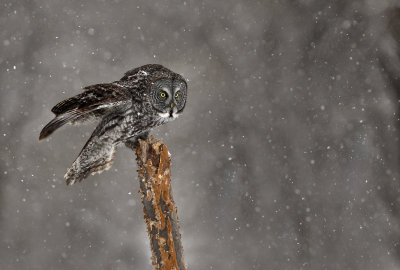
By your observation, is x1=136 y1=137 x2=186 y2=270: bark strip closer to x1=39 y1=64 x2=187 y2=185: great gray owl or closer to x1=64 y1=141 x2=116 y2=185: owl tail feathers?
x1=39 y1=64 x2=187 y2=185: great gray owl

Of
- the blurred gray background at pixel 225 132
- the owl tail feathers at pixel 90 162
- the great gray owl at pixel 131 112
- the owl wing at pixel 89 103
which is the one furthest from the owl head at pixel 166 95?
the blurred gray background at pixel 225 132

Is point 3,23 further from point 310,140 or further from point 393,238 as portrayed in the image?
point 393,238

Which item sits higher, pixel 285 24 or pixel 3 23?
pixel 3 23

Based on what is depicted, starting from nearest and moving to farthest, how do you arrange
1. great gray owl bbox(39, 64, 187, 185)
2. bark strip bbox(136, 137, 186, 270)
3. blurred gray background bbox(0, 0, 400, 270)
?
bark strip bbox(136, 137, 186, 270), great gray owl bbox(39, 64, 187, 185), blurred gray background bbox(0, 0, 400, 270)

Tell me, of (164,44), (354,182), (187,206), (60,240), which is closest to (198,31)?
(164,44)

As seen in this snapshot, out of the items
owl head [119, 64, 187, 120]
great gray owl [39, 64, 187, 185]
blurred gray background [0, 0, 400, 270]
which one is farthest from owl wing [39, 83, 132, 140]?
blurred gray background [0, 0, 400, 270]

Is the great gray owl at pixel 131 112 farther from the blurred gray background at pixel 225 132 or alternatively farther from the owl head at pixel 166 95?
the blurred gray background at pixel 225 132
